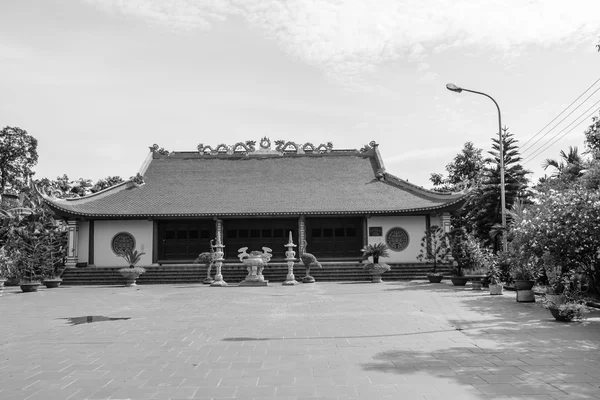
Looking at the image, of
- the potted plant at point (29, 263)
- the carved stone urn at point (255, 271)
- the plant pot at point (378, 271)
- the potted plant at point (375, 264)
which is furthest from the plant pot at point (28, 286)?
the plant pot at point (378, 271)

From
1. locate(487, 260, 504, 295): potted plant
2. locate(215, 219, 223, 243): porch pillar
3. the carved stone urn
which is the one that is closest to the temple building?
locate(215, 219, 223, 243): porch pillar

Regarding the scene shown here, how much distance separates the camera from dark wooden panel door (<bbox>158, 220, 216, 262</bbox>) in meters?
25.0

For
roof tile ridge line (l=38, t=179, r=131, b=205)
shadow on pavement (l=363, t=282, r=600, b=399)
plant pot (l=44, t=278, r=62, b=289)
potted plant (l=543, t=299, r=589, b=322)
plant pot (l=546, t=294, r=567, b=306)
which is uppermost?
roof tile ridge line (l=38, t=179, r=131, b=205)

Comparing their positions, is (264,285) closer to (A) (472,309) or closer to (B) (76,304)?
(B) (76,304)

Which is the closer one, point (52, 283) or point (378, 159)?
point (52, 283)

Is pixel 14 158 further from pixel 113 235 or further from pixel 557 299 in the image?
pixel 557 299

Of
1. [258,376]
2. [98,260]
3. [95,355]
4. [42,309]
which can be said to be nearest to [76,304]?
[42,309]

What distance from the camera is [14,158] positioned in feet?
135

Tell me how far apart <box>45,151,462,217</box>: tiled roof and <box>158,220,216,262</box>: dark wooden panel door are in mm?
1147

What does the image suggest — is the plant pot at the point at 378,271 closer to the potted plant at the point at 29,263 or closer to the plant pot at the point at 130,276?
the plant pot at the point at 130,276

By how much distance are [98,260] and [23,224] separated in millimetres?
3700

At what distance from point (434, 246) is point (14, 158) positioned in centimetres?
3512

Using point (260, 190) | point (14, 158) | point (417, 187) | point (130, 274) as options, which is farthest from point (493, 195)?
point (14, 158)

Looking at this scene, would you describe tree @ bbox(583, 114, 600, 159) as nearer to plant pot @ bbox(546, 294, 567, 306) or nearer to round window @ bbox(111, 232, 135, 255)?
plant pot @ bbox(546, 294, 567, 306)
